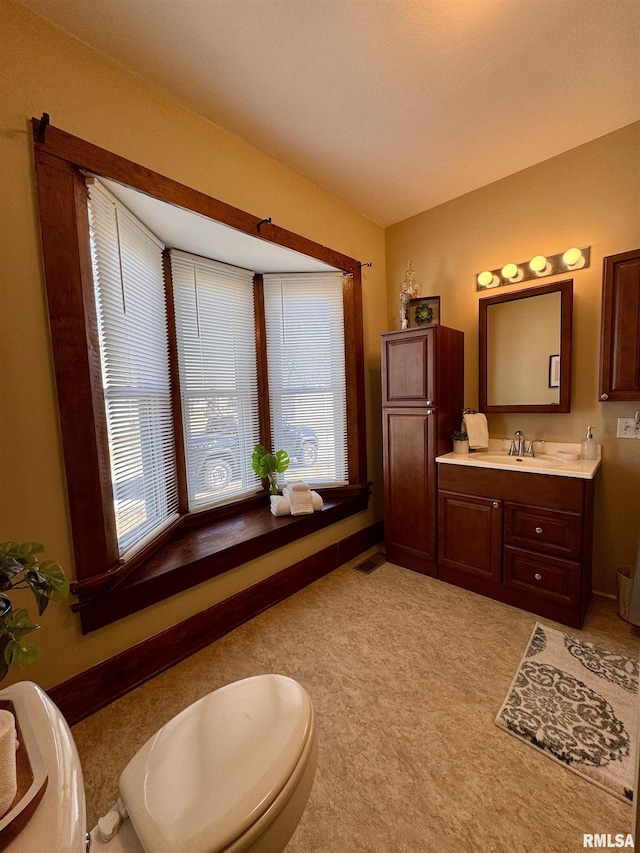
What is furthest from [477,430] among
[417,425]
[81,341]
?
[81,341]

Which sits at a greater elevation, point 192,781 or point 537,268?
point 537,268

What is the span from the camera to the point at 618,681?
5.05 ft

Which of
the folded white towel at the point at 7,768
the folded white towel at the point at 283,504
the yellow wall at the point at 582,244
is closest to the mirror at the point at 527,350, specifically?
the yellow wall at the point at 582,244

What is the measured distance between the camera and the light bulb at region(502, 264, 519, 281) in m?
2.37

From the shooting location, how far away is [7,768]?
56 centimetres

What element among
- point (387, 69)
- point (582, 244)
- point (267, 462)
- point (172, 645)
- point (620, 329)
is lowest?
point (172, 645)

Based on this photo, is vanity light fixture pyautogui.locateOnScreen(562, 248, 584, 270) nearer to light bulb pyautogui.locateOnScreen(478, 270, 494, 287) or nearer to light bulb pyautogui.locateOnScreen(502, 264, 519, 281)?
light bulb pyautogui.locateOnScreen(502, 264, 519, 281)

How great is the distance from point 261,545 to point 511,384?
6.87 feet

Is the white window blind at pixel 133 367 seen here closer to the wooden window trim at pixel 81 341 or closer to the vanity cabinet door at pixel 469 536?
the wooden window trim at pixel 81 341

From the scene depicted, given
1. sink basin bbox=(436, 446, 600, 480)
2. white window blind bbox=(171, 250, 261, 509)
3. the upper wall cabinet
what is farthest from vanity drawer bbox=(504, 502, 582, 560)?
white window blind bbox=(171, 250, 261, 509)

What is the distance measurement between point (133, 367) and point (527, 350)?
100 inches

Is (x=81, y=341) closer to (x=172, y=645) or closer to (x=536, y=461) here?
(x=172, y=645)

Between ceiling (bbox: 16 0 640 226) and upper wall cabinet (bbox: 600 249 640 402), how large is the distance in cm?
85

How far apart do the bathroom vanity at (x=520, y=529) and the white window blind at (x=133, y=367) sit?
1875 millimetres
